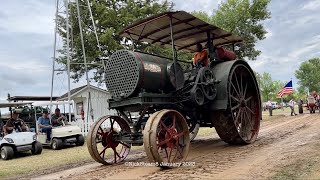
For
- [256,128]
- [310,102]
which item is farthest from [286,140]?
[310,102]

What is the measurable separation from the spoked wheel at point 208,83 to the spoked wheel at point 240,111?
0.46 metres

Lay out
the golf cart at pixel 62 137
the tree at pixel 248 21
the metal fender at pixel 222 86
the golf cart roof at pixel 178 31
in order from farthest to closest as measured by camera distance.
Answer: the tree at pixel 248 21, the golf cart at pixel 62 137, the metal fender at pixel 222 86, the golf cart roof at pixel 178 31

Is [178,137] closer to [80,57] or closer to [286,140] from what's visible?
[286,140]

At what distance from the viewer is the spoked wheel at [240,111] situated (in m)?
9.59

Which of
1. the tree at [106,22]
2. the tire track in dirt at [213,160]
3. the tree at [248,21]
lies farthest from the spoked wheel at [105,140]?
the tree at [248,21]

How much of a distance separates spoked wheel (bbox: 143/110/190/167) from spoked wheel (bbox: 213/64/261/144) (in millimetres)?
2002

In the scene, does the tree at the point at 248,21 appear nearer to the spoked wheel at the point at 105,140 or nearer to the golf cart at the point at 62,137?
the golf cart at the point at 62,137

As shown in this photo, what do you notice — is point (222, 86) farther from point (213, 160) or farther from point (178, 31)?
point (213, 160)

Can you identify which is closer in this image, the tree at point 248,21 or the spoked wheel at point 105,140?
the spoked wheel at point 105,140

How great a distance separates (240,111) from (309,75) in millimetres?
83565

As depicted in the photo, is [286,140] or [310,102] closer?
[286,140]

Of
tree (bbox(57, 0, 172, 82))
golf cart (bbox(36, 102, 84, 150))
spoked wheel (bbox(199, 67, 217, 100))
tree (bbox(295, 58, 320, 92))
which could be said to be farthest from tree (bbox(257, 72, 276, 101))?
spoked wheel (bbox(199, 67, 217, 100))

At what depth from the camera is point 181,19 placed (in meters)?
8.86

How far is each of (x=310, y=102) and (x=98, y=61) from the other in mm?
15252
